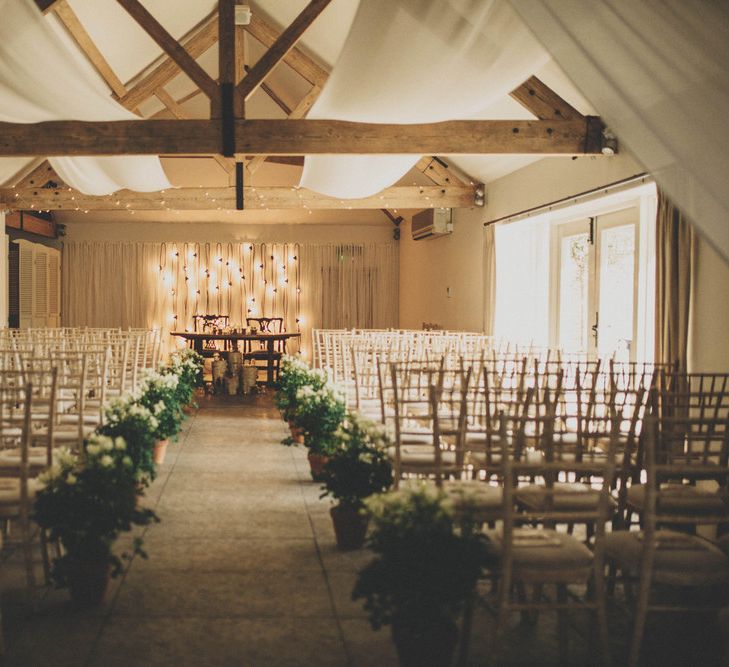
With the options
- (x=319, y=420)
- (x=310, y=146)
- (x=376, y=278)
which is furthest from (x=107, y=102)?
(x=376, y=278)

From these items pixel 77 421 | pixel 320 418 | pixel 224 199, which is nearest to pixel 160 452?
pixel 77 421

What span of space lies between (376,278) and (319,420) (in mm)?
11374

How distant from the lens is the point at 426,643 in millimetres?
2713

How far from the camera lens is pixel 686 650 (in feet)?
10.5

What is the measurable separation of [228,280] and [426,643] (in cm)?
1456

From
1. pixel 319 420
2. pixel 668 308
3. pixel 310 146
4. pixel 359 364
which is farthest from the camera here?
pixel 359 364

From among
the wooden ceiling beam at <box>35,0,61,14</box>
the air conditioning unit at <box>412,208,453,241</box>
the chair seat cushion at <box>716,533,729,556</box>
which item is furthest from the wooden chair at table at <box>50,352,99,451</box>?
the air conditioning unit at <box>412,208,453,241</box>

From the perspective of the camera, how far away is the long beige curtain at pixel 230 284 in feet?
54.8

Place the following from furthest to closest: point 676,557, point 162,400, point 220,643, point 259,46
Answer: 1. point 259,46
2. point 162,400
3. point 220,643
4. point 676,557

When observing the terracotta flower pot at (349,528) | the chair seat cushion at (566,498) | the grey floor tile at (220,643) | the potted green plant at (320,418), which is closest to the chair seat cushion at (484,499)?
the chair seat cushion at (566,498)

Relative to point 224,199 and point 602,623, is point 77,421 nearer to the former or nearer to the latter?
point 602,623

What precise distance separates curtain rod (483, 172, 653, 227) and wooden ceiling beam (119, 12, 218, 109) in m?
4.29

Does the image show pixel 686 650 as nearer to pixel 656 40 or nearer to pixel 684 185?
pixel 684 185

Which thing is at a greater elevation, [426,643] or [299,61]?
[299,61]
